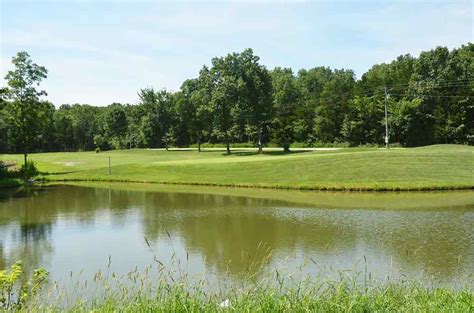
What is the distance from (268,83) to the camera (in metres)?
64.7

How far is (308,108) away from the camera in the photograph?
82625 mm

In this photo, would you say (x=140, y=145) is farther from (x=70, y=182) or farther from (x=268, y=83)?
(x=70, y=182)

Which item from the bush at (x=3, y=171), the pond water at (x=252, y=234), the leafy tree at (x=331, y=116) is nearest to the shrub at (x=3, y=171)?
the bush at (x=3, y=171)

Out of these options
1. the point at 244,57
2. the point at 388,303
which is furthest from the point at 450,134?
the point at 388,303

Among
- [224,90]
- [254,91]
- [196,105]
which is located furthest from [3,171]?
[196,105]

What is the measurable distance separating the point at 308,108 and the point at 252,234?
66.2 metres

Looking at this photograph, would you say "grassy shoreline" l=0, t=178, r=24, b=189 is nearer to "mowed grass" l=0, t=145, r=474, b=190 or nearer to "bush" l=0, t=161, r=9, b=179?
"bush" l=0, t=161, r=9, b=179

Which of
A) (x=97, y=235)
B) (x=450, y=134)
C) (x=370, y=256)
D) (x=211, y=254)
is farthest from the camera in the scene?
(x=450, y=134)

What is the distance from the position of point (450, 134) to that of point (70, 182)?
163ft

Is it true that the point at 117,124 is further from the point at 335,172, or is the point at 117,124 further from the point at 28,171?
the point at 335,172

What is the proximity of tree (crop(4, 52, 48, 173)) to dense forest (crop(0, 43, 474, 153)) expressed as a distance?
0.10 meters

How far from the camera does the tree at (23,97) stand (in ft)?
153

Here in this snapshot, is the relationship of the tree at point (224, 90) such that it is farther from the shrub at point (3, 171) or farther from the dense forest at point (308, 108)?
the shrub at point (3, 171)

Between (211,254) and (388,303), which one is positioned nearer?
(388,303)
